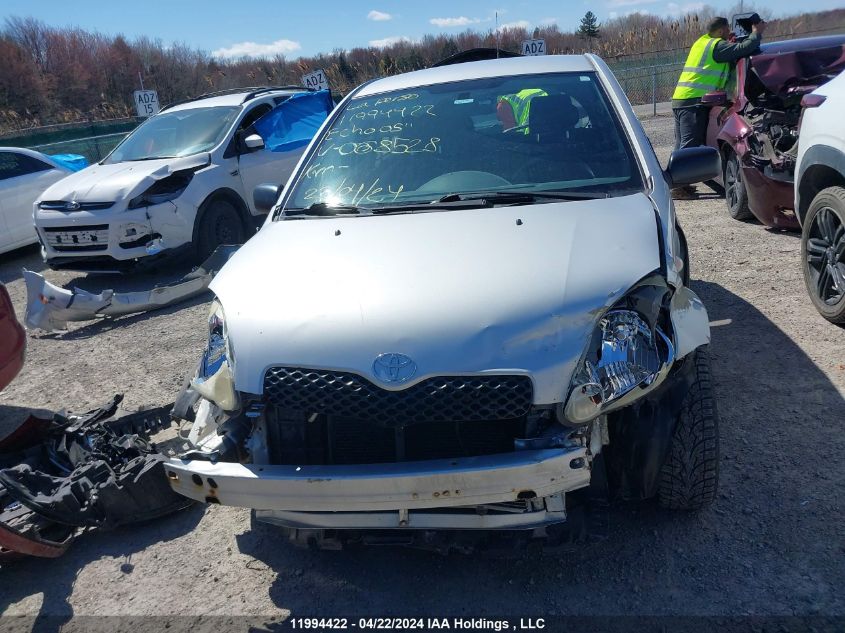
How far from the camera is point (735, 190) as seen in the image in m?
7.08

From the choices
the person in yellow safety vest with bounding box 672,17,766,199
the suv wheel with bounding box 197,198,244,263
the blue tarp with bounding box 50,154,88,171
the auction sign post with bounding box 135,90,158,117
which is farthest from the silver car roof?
the auction sign post with bounding box 135,90,158,117

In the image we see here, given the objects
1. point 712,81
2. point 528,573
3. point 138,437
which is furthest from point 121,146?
point 528,573

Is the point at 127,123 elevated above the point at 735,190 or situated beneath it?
elevated above

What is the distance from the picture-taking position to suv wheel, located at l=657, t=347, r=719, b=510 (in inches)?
103

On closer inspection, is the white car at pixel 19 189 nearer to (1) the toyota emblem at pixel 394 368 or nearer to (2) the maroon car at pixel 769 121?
(2) the maroon car at pixel 769 121

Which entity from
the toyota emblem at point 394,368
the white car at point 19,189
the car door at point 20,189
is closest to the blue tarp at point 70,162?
the white car at point 19,189

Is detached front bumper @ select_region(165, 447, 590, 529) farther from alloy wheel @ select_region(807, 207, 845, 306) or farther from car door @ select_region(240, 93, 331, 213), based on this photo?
Answer: car door @ select_region(240, 93, 331, 213)

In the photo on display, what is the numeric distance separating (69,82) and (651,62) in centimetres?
3731

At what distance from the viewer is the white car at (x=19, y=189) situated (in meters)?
9.43

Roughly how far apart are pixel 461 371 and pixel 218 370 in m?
0.98

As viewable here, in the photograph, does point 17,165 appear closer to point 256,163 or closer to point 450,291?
point 256,163

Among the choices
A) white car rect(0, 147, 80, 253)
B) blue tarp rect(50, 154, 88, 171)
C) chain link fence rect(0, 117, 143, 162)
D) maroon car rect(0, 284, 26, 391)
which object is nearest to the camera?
Result: maroon car rect(0, 284, 26, 391)

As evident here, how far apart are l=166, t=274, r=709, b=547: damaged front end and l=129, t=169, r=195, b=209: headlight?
5.21m

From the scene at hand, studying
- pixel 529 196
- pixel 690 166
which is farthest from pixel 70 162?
pixel 690 166
